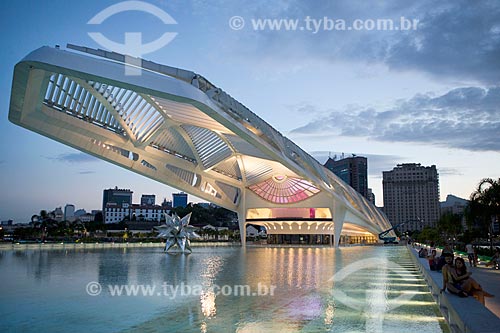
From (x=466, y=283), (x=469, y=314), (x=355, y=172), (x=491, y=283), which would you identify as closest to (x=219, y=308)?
(x=466, y=283)

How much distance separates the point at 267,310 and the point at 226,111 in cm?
1510

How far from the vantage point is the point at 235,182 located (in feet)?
158

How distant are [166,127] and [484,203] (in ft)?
58.7

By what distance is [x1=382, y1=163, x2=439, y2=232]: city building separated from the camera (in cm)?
14275

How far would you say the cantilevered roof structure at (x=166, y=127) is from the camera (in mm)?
16547

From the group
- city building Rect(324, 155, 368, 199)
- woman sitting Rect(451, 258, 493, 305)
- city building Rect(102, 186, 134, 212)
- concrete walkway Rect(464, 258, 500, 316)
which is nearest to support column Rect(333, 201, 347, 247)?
concrete walkway Rect(464, 258, 500, 316)

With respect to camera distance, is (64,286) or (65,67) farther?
(65,67)

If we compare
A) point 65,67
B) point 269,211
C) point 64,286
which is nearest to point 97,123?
point 65,67

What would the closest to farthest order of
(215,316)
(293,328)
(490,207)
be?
(293,328) → (215,316) → (490,207)

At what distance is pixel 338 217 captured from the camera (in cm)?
5166

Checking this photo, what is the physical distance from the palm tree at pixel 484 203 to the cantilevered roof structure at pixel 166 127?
1108 cm

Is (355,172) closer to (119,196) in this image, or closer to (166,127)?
(119,196)

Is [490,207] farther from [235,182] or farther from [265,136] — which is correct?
[235,182]

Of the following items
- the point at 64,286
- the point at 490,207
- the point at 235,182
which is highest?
the point at 235,182
